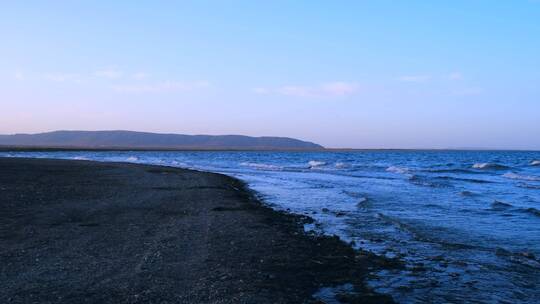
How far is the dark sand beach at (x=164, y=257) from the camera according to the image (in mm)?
6621

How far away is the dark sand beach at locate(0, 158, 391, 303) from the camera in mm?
6621

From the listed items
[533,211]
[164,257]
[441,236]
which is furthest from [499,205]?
[164,257]

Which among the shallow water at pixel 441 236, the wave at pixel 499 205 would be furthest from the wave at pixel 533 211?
the wave at pixel 499 205

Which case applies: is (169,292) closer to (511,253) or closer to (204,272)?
(204,272)

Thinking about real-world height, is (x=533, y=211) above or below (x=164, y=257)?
below

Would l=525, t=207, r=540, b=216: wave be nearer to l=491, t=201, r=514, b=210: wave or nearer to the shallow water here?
the shallow water

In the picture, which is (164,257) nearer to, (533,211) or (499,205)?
(533,211)

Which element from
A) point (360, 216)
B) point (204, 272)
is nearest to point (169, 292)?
point (204, 272)

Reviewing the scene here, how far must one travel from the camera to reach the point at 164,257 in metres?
8.57

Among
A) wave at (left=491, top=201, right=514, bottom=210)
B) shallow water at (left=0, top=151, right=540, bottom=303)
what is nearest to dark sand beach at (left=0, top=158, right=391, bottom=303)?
shallow water at (left=0, top=151, right=540, bottom=303)

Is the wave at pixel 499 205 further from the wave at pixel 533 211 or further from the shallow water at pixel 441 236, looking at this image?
the wave at pixel 533 211

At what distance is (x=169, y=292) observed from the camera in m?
6.57

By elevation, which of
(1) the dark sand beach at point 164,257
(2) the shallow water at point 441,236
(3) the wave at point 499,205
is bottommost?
(2) the shallow water at point 441,236

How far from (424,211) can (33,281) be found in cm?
1332
